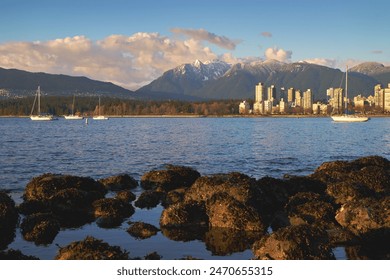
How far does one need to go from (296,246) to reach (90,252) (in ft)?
17.3

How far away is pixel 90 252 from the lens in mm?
11195

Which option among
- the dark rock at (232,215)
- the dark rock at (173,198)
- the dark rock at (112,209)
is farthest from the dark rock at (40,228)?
the dark rock at (173,198)

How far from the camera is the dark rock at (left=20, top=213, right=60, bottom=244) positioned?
14673 millimetres

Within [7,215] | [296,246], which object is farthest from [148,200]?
[296,246]

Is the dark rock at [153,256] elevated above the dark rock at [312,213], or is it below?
below

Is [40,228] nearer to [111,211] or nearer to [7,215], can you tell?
[7,215]

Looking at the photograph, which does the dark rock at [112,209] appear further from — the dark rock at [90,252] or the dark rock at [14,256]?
the dark rock at [90,252]

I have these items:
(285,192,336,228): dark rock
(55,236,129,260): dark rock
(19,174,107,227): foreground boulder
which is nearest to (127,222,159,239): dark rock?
(19,174,107,227): foreground boulder

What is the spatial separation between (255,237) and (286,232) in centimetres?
298

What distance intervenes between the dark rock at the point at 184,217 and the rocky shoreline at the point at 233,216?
0.12 feet

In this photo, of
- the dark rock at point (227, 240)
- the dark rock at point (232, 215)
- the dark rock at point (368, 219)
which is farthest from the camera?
the dark rock at point (232, 215)

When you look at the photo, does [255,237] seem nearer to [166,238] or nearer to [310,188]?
[166,238]

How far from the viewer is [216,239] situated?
14508 mm

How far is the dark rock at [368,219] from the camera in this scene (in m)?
14.2
